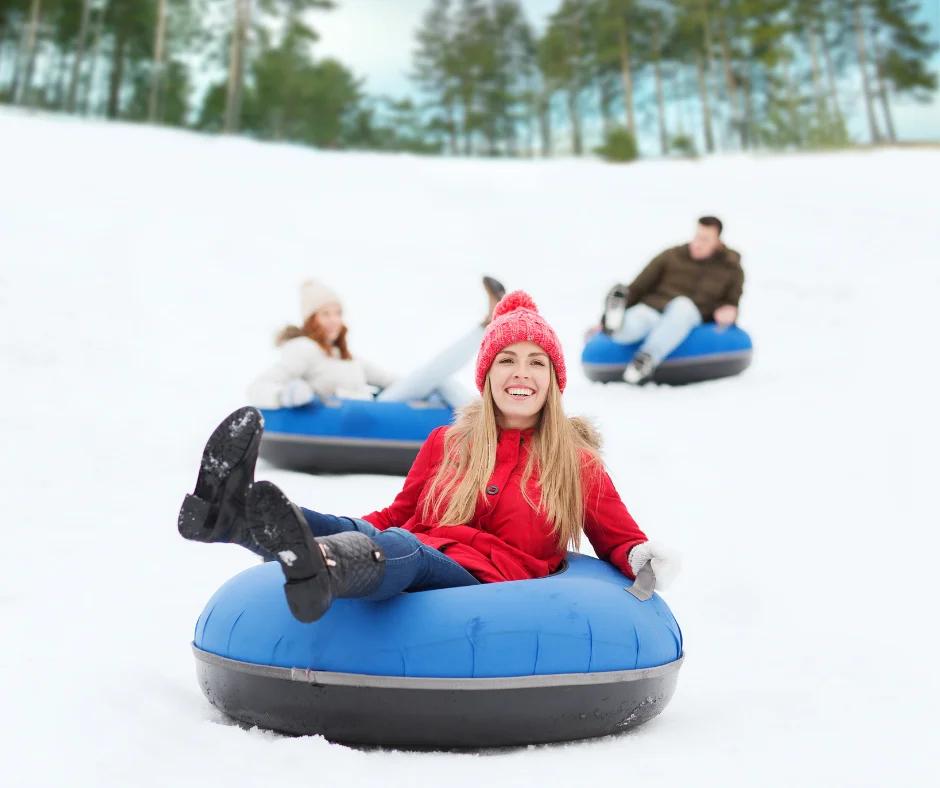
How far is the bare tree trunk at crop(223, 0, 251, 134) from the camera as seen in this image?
23.8 metres

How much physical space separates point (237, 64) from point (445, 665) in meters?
24.0

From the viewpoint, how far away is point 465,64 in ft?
106

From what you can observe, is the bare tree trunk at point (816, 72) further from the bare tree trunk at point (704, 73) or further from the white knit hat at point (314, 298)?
the white knit hat at point (314, 298)

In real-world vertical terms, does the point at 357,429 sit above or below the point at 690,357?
below

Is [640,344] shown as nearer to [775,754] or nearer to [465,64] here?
[775,754]

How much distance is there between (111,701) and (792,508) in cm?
312

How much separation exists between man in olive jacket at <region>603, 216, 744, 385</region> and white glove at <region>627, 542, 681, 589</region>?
449 cm

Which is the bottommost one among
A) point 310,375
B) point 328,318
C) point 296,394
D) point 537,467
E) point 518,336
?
point 537,467

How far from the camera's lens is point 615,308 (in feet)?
22.9

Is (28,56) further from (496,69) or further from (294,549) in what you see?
(294,549)

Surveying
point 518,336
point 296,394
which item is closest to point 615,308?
point 296,394

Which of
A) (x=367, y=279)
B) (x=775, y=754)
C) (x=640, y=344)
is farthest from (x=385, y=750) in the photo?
(x=367, y=279)

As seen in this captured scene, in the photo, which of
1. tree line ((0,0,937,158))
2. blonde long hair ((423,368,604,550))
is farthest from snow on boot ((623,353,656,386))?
tree line ((0,0,937,158))

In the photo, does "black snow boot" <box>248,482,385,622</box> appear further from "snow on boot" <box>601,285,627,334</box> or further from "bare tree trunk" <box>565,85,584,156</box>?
"bare tree trunk" <box>565,85,584,156</box>
